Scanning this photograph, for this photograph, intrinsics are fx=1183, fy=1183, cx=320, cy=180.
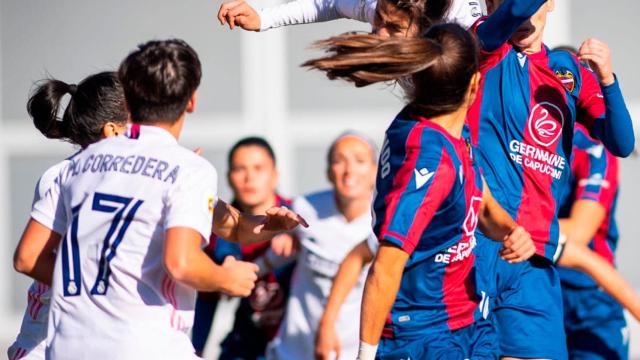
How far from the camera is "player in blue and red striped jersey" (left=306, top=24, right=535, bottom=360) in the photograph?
146 inches

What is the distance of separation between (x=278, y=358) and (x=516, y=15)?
2.90 metres

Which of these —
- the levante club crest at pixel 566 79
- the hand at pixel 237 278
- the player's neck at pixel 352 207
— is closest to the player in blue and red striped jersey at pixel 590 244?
the player's neck at pixel 352 207

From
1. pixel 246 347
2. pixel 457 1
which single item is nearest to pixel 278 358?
pixel 246 347

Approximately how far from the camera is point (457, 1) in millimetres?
4430

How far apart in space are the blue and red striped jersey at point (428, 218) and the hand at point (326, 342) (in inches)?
58.2

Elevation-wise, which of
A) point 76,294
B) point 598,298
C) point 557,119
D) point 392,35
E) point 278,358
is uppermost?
point 392,35

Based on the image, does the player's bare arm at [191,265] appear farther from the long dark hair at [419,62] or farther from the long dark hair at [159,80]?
the long dark hair at [419,62]

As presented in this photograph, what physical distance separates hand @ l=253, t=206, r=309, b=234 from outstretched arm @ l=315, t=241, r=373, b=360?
81 cm

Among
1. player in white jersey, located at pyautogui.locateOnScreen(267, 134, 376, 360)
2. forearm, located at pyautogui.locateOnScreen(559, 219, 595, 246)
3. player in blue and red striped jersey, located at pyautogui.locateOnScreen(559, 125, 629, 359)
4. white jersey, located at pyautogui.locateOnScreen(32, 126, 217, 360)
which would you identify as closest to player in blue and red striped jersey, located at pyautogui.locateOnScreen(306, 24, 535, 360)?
white jersey, located at pyautogui.locateOnScreen(32, 126, 217, 360)

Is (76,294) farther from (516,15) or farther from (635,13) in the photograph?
(635,13)

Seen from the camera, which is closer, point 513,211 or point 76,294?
point 76,294

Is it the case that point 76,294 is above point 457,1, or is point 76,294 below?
below

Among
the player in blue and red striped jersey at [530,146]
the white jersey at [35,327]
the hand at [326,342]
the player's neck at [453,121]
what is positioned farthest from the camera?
the hand at [326,342]

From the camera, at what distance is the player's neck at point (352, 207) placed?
642 centimetres
